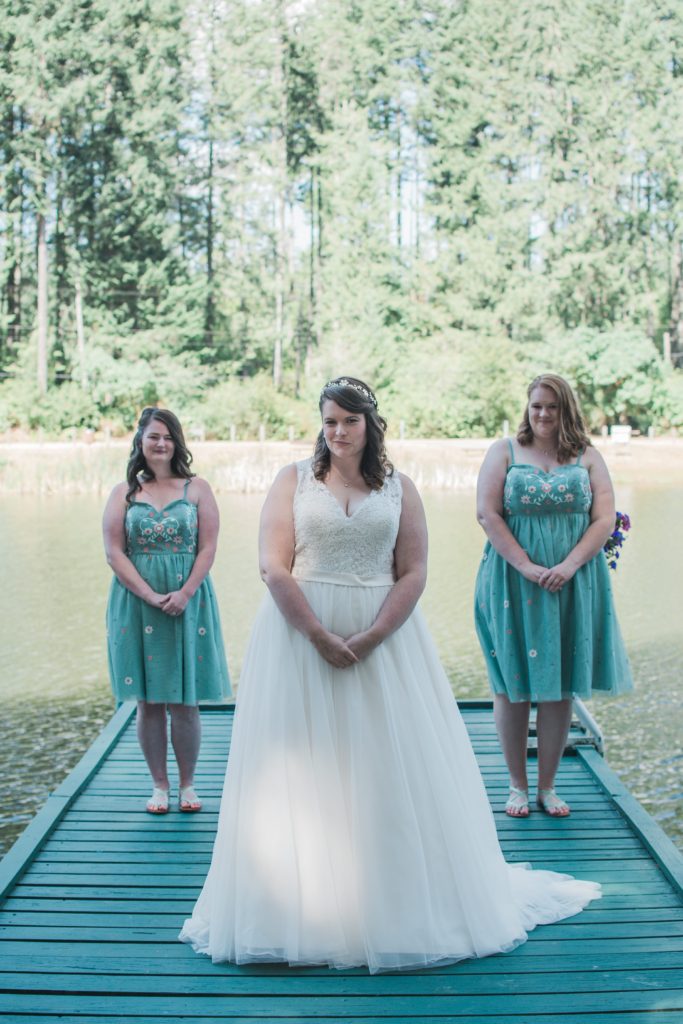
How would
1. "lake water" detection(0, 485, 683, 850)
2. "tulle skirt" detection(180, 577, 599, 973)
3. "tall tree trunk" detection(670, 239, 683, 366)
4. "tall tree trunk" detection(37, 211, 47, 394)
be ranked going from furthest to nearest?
1. "tall tree trunk" detection(670, 239, 683, 366)
2. "tall tree trunk" detection(37, 211, 47, 394)
3. "lake water" detection(0, 485, 683, 850)
4. "tulle skirt" detection(180, 577, 599, 973)

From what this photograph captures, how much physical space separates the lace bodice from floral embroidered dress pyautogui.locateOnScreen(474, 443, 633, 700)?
1051mm

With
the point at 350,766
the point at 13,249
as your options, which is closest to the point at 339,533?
the point at 350,766

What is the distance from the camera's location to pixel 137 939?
3.29 meters

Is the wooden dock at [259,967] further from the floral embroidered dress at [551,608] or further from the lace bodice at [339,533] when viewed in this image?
the lace bodice at [339,533]

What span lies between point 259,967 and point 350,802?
1.71ft

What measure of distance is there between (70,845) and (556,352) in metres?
31.7

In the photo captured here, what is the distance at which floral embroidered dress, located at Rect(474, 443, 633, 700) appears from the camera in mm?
4203

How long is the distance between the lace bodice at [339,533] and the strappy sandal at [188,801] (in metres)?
1.58

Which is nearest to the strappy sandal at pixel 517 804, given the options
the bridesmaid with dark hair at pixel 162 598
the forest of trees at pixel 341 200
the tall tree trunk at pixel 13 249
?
the bridesmaid with dark hair at pixel 162 598

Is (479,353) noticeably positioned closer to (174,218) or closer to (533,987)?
(174,218)

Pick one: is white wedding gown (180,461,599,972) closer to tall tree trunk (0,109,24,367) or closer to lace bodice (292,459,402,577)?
lace bodice (292,459,402,577)

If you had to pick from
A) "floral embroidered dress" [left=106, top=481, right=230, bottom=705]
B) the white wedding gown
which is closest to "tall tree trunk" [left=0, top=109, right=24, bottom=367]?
"floral embroidered dress" [left=106, top=481, right=230, bottom=705]

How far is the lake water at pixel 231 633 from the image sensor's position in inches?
272

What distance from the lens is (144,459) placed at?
14.6ft
